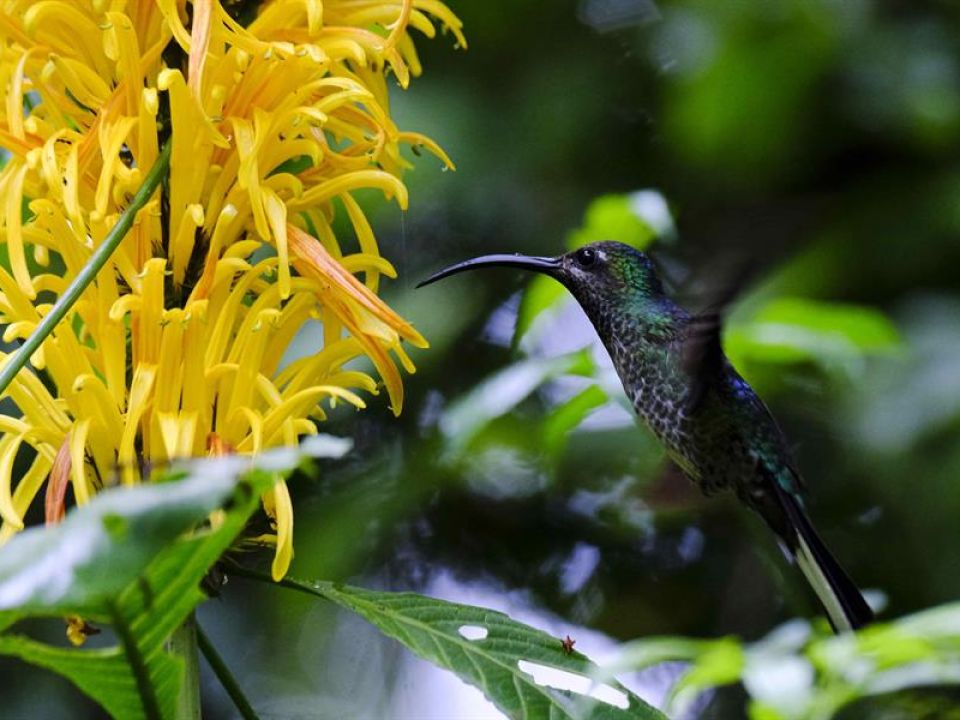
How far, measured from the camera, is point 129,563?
2.75 feet

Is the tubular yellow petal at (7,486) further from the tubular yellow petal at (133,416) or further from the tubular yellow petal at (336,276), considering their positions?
the tubular yellow petal at (336,276)

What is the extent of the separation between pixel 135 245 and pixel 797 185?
85.1 inches

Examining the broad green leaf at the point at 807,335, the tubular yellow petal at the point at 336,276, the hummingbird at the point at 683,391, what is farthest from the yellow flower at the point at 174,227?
the broad green leaf at the point at 807,335

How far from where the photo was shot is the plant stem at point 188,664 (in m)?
1.22

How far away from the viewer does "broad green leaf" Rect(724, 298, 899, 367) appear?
83.1 inches

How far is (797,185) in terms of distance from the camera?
316cm

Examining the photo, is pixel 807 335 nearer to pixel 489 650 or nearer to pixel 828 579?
pixel 828 579

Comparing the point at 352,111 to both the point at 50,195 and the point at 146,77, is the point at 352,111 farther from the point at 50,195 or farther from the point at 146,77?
the point at 50,195

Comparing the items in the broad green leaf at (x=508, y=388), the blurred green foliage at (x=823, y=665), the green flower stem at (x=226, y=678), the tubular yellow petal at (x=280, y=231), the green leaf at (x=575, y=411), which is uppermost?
the tubular yellow petal at (x=280, y=231)

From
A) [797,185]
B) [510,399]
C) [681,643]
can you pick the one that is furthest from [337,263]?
[797,185]

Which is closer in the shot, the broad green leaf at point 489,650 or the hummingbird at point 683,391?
the broad green leaf at point 489,650

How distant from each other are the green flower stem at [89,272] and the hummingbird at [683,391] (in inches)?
28.7

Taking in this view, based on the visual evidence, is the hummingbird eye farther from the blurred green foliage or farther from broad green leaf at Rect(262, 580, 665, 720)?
the blurred green foliage

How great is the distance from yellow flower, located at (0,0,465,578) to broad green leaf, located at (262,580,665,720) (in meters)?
0.16
